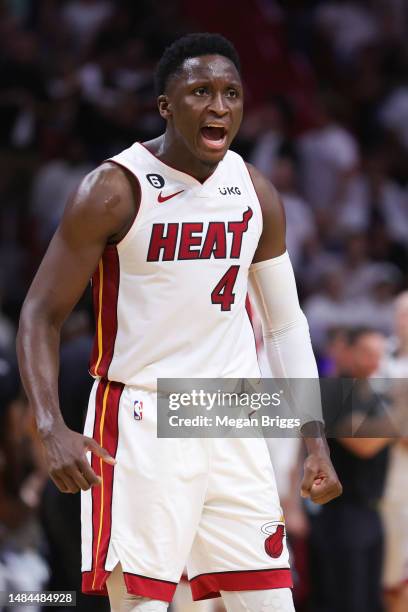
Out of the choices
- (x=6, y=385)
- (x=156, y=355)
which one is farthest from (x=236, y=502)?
(x=6, y=385)

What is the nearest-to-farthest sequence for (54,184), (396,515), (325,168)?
(396,515) < (54,184) < (325,168)

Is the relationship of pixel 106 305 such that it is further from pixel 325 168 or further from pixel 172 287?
pixel 325 168

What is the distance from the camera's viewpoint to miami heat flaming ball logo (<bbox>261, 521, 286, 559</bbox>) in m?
3.92

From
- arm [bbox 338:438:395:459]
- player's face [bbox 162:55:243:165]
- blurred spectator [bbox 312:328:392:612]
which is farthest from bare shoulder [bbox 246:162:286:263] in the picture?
arm [bbox 338:438:395:459]

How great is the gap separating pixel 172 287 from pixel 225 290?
0.17m

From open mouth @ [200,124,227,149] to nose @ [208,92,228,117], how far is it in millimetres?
49

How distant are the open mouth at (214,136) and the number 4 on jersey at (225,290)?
15.1 inches

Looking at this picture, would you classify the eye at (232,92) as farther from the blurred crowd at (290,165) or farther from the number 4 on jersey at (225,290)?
the blurred crowd at (290,165)

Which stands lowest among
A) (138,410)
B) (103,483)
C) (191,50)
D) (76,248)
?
(103,483)

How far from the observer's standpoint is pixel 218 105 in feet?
12.8

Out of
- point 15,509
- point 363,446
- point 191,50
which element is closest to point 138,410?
point 191,50

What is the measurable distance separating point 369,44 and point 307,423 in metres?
8.84

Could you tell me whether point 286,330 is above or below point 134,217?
below

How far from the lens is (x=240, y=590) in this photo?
389 centimetres
